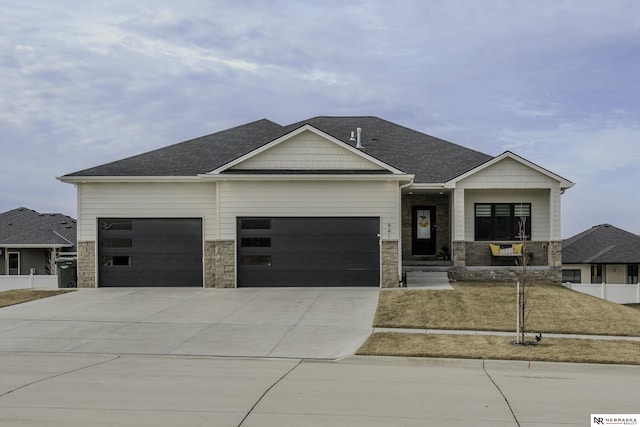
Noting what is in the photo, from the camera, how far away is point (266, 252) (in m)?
20.6

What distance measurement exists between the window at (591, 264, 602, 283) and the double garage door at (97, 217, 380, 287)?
13.6m

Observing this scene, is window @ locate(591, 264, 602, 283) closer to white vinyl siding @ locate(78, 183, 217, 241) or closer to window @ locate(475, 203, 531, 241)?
window @ locate(475, 203, 531, 241)

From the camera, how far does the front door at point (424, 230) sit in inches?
973

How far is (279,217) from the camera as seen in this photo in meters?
20.5

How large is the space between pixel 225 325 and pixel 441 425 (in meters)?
8.49

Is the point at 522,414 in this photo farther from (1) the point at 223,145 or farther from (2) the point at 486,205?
(1) the point at 223,145

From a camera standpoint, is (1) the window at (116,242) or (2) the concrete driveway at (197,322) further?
(1) the window at (116,242)

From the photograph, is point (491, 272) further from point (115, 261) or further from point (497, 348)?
point (115, 261)

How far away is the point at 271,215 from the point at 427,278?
6.23 meters

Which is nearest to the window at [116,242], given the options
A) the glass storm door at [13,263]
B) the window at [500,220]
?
the glass storm door at [13,263]

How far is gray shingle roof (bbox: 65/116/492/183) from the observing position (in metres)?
21.7

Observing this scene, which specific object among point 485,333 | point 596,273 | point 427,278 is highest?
point 427,278

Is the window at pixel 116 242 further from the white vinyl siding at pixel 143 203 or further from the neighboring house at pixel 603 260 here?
the neighboring house at pixel 603 260

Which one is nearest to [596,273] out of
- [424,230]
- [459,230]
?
[424,230]
